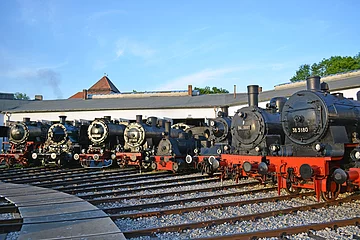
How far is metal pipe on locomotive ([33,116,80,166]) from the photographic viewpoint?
1825 centimetres

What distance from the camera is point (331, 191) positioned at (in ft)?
25.1

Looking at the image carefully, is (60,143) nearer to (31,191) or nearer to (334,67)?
(31,191)

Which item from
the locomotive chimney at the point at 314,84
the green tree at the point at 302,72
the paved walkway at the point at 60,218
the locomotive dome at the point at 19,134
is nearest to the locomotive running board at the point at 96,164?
the locomotive dome at the point at 19,134

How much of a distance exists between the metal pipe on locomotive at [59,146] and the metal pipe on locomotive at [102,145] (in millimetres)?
790

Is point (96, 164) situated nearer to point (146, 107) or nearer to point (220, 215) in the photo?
point (146, 107)

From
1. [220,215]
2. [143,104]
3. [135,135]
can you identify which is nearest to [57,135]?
[135,135]

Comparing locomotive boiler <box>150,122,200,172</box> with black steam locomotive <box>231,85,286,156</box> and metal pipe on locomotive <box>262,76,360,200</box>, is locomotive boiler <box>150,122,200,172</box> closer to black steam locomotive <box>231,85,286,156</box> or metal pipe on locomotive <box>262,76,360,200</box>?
black steam locomotive <box>231,85,286,156</box>

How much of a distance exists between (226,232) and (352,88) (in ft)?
61.7

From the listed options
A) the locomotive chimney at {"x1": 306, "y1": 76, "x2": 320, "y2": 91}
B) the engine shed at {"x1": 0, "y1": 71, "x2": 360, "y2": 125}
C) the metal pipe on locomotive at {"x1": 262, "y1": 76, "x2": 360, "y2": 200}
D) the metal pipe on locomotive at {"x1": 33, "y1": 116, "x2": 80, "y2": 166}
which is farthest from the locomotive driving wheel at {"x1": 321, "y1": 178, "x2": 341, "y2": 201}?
the engine shed at {"x1": 0, "y1": 71, "x2": 360, "y2": 125}

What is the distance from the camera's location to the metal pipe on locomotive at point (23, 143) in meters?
19.0

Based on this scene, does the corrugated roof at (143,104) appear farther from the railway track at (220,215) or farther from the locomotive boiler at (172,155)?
the railway track at (220,215)

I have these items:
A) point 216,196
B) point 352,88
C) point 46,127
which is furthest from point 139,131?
point 352,88

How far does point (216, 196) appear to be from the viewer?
8.30 m

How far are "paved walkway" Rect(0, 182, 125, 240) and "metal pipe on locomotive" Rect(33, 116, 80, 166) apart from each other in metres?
9.35
